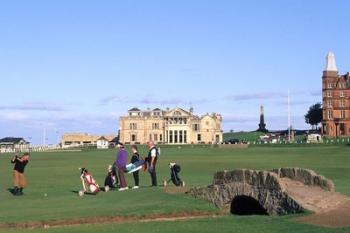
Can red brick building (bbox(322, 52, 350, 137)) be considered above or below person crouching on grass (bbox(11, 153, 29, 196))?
above

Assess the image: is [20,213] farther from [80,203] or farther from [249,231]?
[249,231]

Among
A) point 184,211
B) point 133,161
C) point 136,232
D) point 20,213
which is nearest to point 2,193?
point 133,161

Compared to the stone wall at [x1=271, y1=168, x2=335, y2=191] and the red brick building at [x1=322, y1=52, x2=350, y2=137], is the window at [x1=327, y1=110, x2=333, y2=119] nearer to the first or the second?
the red brick building at [x1=322, y1=52, x2=350, y2=137]

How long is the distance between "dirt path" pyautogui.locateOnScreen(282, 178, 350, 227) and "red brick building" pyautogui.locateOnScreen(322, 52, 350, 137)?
518 feet

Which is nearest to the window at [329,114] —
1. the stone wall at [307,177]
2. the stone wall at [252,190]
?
the stone wall at [252,190]

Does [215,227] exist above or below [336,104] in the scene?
below

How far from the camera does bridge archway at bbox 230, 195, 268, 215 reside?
24094 millimetres

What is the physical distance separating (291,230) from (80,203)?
11.3 metres

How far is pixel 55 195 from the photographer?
31.0 m

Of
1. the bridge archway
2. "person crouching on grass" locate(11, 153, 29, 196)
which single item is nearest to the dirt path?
the bridge archway

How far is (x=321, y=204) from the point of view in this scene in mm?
20328

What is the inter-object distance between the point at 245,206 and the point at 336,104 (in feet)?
516

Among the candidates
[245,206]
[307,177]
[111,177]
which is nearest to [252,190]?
[307,177]

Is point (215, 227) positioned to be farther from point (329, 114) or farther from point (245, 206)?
point (329, 114)
